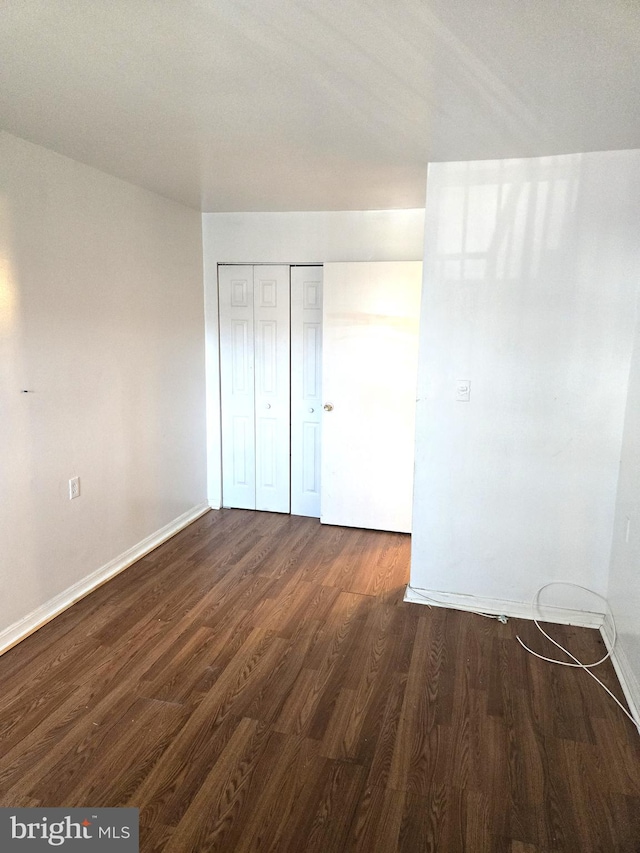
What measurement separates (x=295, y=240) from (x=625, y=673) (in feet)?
11.1

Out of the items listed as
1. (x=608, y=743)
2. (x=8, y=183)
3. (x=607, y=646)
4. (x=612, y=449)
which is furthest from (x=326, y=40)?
(x=607, y=646)

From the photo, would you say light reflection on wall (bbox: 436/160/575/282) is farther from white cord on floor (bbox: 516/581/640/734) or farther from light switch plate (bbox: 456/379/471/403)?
white cord on floor (bbox: 516/581/640/734)

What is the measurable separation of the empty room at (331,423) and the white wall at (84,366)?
0.02 m

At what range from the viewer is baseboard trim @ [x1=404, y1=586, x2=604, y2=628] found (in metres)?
2.91

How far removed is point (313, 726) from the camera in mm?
2160

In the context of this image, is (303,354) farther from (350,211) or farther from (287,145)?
(287,145)

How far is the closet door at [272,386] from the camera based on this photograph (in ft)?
14.2

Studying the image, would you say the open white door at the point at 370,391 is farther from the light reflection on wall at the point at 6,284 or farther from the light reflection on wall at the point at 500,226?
the light reflection on wall at the point at 6,284

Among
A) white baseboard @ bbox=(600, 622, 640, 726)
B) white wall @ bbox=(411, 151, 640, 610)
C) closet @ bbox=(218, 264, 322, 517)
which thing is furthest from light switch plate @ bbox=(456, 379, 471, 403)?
closet @ bbox=(218, 264, 322, 517)

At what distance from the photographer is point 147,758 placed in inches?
78.0

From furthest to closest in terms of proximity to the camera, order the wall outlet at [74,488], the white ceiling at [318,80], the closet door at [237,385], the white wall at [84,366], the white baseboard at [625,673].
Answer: the closet door at [237,385] → the wall outlet at [74,488] → the white wall at [84,366] → the white baseboard at [625,673] → the white ceiling at [318,80]

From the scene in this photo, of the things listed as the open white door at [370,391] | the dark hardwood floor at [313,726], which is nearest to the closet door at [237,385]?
the open white door at [370,391]

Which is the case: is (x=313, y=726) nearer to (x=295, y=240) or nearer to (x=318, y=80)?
(x=318, y=80)

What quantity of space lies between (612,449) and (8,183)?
307 centimetres
